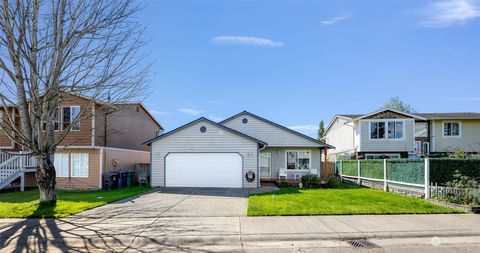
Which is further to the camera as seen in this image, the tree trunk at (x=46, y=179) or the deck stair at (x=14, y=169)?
the deck stair at (x=14, y=169)

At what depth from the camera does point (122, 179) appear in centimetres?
2238

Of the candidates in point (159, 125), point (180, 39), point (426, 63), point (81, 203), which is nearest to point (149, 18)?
point (180, 39)

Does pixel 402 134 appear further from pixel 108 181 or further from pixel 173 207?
pixel 173 207

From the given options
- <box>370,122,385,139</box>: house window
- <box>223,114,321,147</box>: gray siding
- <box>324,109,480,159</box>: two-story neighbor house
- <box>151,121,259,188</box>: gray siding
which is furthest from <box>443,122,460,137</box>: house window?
<box>151,121,259,188</box>: gray siding

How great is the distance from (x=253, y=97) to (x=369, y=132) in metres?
10.0

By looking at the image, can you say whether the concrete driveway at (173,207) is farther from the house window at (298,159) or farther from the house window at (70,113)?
the house window at (298,159)

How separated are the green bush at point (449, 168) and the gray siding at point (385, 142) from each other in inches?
501

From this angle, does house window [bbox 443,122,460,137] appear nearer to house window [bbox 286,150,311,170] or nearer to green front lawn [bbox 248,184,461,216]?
house window [bbox 286,150,311,170]

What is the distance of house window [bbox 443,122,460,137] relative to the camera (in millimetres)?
31016

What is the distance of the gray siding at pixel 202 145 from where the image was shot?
20.9 metres

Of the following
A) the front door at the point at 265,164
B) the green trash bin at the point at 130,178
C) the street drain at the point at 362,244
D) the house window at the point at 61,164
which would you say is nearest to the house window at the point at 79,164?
the house window at the point at 61,164

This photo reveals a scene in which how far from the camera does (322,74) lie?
21578 mm

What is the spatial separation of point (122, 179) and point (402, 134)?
2074 cm

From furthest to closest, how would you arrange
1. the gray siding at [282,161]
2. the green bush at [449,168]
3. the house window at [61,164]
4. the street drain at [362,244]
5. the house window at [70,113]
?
the gray siding at [282,161]
the house window at [70,113]
the house window at [61,164]
the green bush at [449,168]
the street drain at [362,244]
